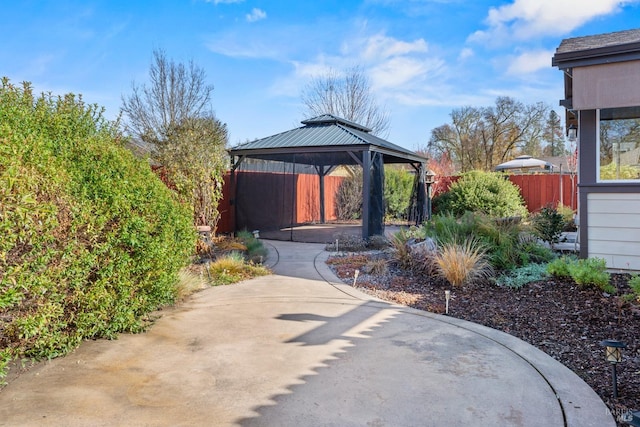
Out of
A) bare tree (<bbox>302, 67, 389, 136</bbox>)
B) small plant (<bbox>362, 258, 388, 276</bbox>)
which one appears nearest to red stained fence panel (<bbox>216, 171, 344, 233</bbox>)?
small plant (<bbox>362, 258, 388, 276</bbox>)

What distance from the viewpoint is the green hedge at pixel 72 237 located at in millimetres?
2643

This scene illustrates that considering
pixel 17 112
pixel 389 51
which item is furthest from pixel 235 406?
pixel 389 51

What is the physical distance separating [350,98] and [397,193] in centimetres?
720

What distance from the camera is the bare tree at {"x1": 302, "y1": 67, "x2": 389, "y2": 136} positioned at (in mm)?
21938

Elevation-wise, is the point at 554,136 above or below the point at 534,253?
above

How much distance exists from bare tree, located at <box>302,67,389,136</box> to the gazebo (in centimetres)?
786

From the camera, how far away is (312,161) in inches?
584

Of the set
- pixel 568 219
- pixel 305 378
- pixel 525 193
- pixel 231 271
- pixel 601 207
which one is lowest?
pixel 305 378

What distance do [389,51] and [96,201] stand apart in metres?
14.8

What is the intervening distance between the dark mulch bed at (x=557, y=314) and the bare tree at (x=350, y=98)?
16.3 metres

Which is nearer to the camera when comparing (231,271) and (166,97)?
(231,271)

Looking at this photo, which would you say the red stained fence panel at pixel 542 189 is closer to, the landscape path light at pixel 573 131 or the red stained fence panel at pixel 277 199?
the landscape path light at pixel 573 131

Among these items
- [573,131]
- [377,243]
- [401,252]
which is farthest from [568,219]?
[401,252]

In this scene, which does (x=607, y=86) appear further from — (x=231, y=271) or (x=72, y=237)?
(x=72, y=237)
